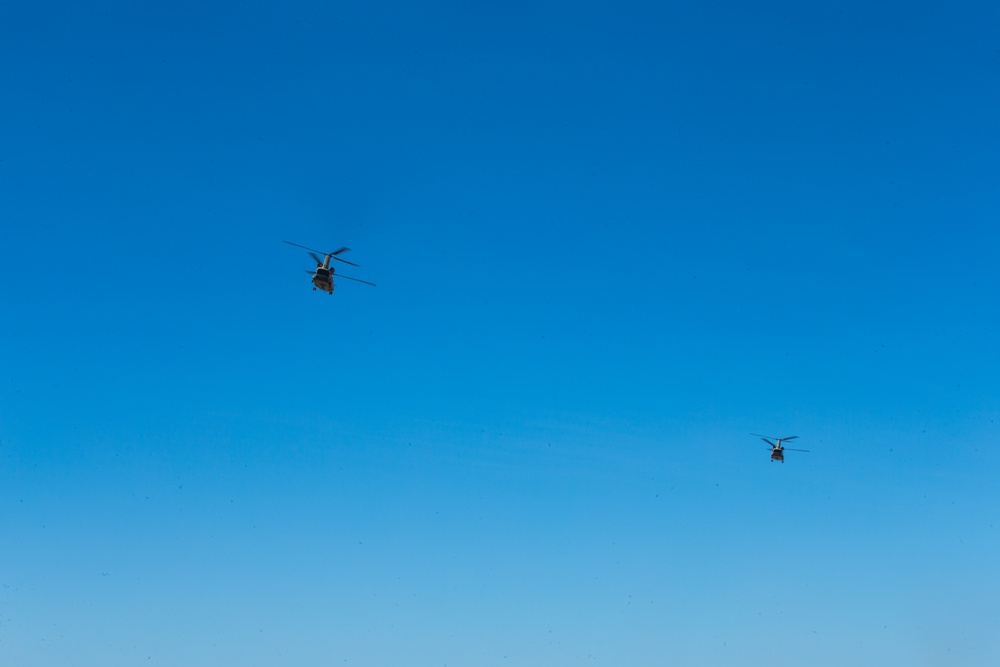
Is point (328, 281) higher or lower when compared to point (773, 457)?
higher

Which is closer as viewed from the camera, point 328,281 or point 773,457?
point 328,281
